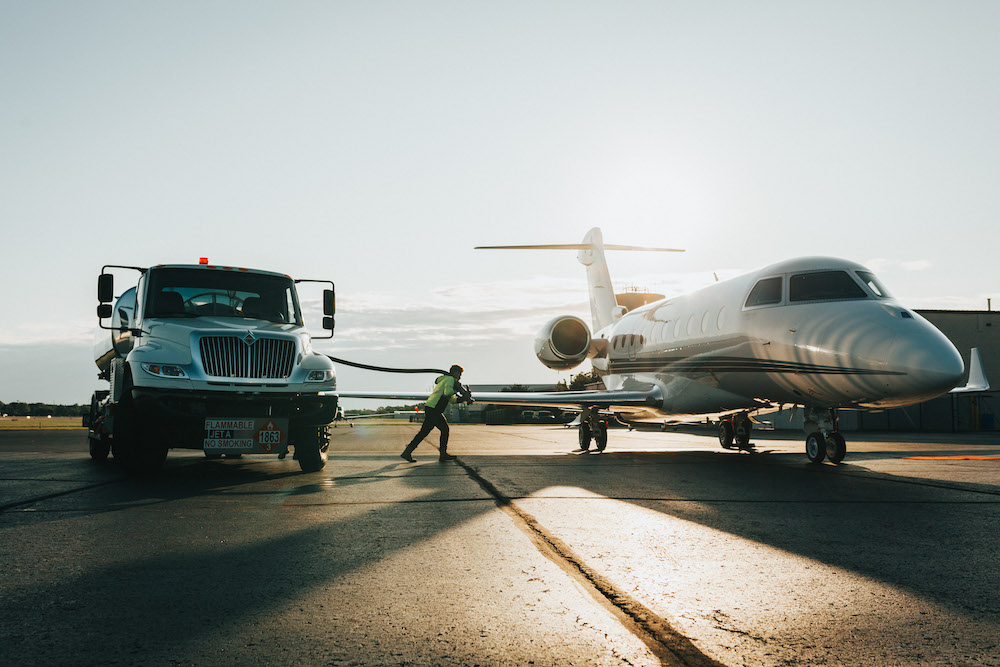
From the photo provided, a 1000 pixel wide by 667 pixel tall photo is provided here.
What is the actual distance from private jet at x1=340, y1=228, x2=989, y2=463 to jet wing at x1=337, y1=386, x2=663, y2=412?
24 mm

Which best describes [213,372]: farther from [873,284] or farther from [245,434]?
[873,284]

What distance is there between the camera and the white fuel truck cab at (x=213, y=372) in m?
8.72

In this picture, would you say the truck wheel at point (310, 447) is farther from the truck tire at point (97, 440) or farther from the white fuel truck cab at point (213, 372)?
the truck tire at point (97, 440)

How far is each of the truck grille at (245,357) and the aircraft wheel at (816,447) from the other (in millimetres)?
7222

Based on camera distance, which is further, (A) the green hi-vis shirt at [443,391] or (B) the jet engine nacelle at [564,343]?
(B) the jet engine nacelle at [564,343]

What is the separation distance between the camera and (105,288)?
395 inches

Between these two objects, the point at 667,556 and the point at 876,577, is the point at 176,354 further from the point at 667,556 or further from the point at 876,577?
the point at 876,577

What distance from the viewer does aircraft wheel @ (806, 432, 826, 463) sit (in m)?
10.9

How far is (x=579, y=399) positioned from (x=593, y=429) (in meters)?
1.00

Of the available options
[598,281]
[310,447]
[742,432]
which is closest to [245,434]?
[310,447]

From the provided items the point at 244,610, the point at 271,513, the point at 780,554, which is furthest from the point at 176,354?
the point at 780,554

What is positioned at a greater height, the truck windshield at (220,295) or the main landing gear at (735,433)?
the truck windshield at (220,295)

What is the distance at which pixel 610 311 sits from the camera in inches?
890

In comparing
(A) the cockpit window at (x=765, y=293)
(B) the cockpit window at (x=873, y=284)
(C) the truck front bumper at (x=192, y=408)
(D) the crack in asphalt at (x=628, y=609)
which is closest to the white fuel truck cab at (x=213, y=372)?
(C) the truck front bumper at (x=192, y=408)
